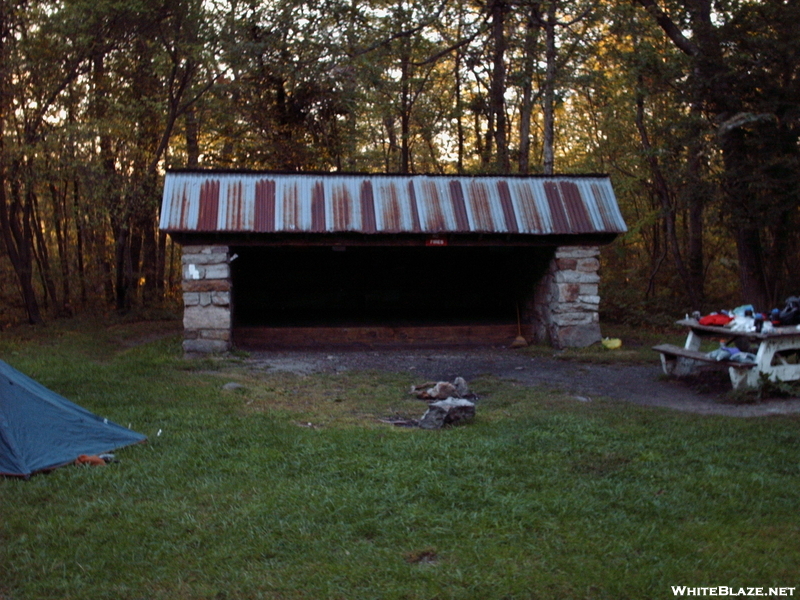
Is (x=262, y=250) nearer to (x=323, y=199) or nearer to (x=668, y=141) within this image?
(x=323, y=199)

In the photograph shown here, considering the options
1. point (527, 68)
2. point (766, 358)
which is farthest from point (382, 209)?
point (766, 358)

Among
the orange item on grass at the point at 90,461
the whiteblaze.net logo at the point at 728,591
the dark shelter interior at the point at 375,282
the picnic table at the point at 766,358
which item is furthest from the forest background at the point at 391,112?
the whiteblaze.net logo at the point at 728,591

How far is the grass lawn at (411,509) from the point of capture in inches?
139

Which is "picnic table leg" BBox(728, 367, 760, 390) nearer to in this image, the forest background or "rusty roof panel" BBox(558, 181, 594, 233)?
"rusty roof panel" BBox(558, 181, 594, 233)

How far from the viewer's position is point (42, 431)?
18.0 ft

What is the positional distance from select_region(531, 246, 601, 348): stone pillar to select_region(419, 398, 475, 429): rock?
5.51 metres

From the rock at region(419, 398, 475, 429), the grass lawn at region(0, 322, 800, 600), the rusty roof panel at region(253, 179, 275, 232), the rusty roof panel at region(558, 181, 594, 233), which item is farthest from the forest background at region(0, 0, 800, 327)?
the grass lawn at region(0, 322, 800, 600)

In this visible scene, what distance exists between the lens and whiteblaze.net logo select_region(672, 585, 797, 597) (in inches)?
132

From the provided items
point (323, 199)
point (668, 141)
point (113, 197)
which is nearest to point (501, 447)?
point (323, 199)

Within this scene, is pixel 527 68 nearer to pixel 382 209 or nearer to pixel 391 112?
pixel 382 209

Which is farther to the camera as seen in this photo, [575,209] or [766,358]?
[575,209]

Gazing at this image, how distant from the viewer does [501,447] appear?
220 inches

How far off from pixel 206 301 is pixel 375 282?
5.36 m

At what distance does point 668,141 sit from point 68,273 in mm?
14857
